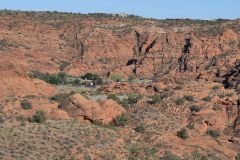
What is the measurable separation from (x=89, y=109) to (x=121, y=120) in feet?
7.80

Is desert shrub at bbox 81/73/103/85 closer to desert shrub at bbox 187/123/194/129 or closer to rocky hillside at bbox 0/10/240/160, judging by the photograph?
rocky hillside at bbox 0/10/240/160

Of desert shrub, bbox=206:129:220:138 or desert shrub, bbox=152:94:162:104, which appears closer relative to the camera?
desert shrub, bbox=206:129:220:138

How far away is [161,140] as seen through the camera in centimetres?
3541

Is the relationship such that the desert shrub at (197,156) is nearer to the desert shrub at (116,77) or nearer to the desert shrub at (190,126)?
the desert shrub at (190,126)

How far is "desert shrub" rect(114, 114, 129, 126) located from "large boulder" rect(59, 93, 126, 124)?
0.95 ft

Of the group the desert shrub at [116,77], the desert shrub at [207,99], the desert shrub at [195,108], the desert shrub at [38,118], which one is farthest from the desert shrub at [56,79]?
the desert shrub at [38,118]

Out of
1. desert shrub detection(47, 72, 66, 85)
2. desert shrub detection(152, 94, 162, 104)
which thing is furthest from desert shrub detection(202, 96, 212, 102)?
desert shrub detection(47, 72, 66, 85)

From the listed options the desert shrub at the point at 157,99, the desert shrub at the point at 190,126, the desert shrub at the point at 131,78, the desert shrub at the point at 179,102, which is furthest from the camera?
the desert shrub at the point at 131,78

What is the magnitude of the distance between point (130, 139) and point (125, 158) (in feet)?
12.9

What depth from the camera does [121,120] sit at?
37656 mm

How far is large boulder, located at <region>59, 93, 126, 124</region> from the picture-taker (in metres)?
36.5

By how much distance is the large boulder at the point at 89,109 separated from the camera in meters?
36.5

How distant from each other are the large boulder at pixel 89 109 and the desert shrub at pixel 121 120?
0.29 metres

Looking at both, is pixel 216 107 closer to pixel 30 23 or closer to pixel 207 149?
pixel 207 149
